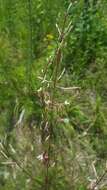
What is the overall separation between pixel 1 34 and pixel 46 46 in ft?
0.88

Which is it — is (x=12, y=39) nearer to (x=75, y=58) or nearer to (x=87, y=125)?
(x=75, y=58)

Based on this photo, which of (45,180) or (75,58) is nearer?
(45,180)

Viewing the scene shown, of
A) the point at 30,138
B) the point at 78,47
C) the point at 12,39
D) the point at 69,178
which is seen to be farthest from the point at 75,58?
the point at 69,178

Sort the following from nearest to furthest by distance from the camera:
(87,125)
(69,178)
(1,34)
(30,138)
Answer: (69,178) < (30,138) < (87,125) < (1,34)

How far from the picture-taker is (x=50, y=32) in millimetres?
2818

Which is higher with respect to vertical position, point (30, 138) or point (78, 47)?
point (78, 47)

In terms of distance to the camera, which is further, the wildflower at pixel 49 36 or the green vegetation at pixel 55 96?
the wildflower at pixel 49 36

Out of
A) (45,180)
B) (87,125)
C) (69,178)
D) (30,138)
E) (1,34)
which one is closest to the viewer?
(45,180)

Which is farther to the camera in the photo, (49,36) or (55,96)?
(49,36)

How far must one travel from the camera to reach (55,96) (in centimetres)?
204

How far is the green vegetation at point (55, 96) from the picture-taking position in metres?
2.12

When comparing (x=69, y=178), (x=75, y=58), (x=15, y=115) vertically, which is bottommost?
(x=69, y=178)

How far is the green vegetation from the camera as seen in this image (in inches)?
83.7

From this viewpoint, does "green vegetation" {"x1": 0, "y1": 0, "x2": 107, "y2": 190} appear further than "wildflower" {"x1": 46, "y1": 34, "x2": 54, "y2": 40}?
No
